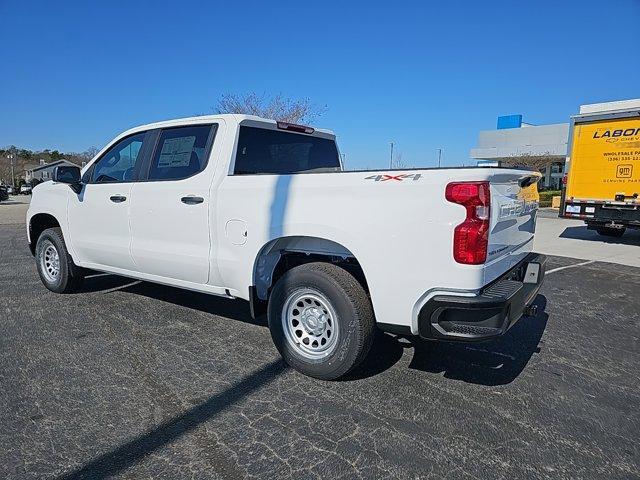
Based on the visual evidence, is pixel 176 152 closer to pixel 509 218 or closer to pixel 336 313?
pixel 336 313

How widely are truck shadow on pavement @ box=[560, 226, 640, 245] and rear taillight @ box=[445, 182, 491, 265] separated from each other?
1156cm

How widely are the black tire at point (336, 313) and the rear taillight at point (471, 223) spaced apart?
0.79 meters

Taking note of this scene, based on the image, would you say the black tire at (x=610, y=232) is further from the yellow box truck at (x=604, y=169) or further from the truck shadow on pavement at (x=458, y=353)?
the truck shadow on pavement at (x=458, y=353)

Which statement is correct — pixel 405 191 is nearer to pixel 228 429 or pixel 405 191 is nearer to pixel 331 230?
pixel 331 230

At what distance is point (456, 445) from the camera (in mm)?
2570

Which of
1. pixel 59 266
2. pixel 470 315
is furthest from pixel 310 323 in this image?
pixel 59 266

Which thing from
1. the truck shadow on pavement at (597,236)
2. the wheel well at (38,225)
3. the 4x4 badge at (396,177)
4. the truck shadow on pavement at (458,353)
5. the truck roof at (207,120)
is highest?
the truck roof at (207,120)

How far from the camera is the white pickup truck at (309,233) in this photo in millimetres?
2734

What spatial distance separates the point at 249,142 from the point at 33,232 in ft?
12.7

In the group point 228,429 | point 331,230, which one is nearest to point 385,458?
point 228,429

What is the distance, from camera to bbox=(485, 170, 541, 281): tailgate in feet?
9.31

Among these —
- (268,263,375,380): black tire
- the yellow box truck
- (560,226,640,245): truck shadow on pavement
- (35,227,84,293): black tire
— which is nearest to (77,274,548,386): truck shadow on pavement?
(268,263,375,380): black tire

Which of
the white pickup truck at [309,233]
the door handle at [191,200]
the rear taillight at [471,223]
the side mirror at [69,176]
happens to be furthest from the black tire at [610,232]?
the side mirror at [69,176]

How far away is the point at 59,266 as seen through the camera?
18.1 feet
